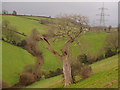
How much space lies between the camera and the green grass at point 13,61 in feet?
89.4

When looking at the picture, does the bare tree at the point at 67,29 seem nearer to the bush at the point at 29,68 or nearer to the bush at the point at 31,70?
the bush at the point at 31,70

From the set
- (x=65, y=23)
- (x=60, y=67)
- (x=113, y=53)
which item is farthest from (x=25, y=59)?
(x=113, y=53)

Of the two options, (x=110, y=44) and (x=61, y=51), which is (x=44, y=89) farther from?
(x=110, y=44)

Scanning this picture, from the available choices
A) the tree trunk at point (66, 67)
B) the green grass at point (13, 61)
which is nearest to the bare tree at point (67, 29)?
the tree trunk at point (66, 67)

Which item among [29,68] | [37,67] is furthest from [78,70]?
[37,67]

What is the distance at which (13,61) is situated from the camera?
30.8m

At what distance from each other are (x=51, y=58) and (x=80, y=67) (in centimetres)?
2073

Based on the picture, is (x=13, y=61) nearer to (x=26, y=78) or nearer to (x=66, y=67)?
(x=26, y=78)

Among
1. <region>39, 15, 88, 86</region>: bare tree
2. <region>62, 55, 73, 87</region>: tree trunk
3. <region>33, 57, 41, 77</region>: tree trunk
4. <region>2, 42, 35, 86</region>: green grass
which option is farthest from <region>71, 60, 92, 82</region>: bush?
<region>2, 42, 35, 86</region>: green grass

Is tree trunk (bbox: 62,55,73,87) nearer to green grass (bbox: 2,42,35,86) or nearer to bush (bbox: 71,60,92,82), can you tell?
bush (bbox: 71,60,92,82)

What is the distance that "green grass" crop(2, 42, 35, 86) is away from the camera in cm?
2725

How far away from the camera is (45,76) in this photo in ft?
102

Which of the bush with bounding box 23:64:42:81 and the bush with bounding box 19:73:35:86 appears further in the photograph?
the bush with bounding box 23:64:42:81

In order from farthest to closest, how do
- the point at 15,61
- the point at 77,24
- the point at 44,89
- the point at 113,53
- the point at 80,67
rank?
the point at 113,53 → the point at 15,61 → the point at 44,89 → the point at 80,67 → the point at 77,24
